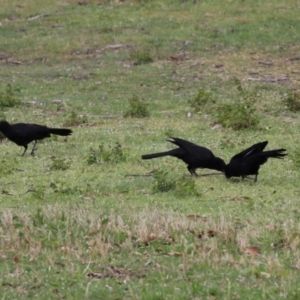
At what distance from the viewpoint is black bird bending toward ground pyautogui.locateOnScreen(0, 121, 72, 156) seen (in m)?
14.3

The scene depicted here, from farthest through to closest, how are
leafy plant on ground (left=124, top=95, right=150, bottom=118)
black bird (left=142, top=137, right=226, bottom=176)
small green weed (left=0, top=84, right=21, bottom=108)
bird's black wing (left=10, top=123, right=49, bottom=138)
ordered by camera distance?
small green weed (left=0, top=84, right=21, bottom=108) < leafy plant on ground (left=124, top=95, right=150, bottom=118) < bird's black wing (left=10, top=123, right=49, bottom=138) < black bird (left=142, top=137, right=226, bottom=176)

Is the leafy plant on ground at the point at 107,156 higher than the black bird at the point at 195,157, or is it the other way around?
the black bird at the point at 195,157

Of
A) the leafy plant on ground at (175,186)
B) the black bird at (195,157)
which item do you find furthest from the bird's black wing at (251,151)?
the leafy plant on ground at (175,186)

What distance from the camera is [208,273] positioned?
762cm

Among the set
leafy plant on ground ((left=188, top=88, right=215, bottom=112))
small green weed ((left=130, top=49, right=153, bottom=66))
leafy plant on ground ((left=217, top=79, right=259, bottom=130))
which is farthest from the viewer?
small green weed ((left=130, top=49, right=153, bottom=66))

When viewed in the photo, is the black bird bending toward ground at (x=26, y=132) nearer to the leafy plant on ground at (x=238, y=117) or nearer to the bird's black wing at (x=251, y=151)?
the leafy plant on ground at (x=238, y=117)

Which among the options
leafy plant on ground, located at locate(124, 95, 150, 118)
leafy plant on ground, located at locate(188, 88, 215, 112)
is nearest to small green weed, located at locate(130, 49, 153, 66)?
leafy plant on ground, located at locate(188, 88, 215, 112)

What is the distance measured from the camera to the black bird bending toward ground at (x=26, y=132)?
14281mm

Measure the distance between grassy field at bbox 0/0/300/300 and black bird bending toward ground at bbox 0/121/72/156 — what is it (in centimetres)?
29

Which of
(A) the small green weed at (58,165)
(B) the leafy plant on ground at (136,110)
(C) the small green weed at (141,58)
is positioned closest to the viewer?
(A) the small green weed at (58,165)

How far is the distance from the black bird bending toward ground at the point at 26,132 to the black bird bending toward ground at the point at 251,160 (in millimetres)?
3279

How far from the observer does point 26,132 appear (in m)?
14.2

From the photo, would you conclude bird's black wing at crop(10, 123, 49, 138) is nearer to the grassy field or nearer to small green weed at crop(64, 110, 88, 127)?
the grassy field

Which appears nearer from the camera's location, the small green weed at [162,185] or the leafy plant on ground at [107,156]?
the small green weed at [162,185]
